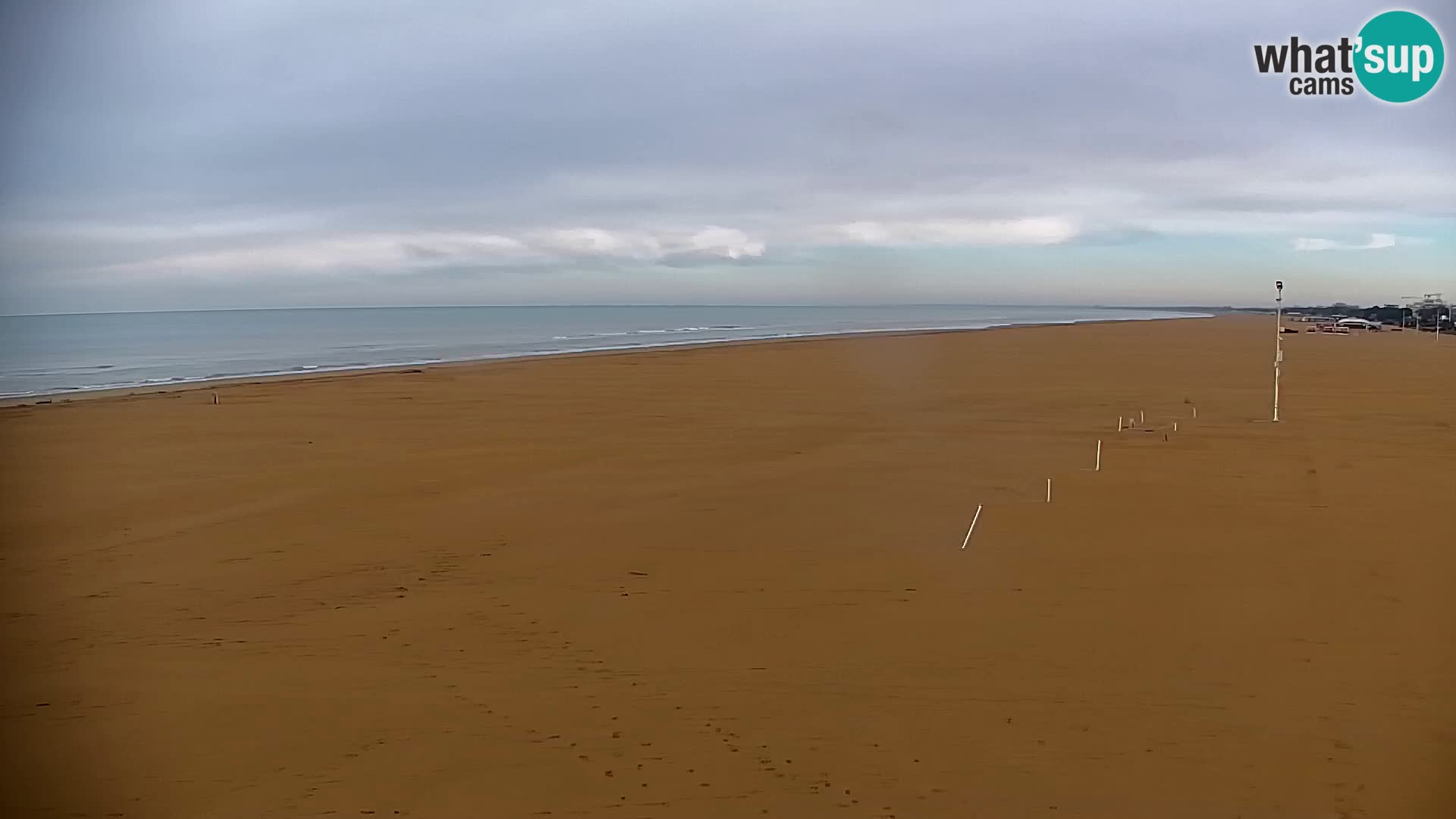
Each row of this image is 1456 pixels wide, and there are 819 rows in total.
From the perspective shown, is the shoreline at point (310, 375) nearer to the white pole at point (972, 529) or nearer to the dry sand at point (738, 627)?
the dry sand at point (738, 627)

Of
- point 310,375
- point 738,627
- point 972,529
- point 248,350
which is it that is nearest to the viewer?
point 738,627

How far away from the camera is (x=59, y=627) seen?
185 inches

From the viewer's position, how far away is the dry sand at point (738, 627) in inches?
128

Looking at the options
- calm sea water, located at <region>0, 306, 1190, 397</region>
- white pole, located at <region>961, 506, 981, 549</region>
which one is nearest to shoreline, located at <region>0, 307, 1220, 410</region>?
calm sea water, located at <region>0, 306, 1190, 397</region>

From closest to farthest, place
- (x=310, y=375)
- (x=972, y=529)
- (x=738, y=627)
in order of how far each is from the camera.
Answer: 1. (x=738, y=627)
2. (x=972, y=529)
3. (x=310, y=375)

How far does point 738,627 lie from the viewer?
458 cm

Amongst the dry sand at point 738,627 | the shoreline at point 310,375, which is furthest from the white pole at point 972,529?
the shoreline at point 310,375

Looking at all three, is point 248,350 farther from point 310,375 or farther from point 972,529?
point 972,529

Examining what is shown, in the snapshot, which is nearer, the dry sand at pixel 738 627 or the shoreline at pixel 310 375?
the dry sand at pixel 738 627

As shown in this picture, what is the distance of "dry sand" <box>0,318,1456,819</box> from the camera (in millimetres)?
3256

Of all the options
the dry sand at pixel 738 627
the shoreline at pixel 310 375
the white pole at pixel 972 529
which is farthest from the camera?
the shoreline at pixel 310 375

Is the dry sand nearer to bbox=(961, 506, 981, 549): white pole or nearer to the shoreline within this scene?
bbox=(961, 506, 981, 549): white pole

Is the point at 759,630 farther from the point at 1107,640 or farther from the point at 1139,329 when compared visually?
the point at 1139,329

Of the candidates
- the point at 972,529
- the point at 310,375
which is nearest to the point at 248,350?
the point at 310,375
